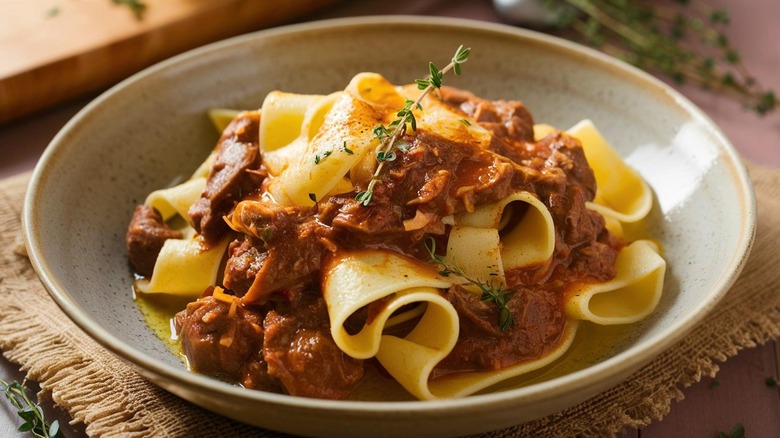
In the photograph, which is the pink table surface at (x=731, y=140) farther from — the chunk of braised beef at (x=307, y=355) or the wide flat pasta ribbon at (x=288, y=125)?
the wide flat pasta ribbon at (x=288, y=125)

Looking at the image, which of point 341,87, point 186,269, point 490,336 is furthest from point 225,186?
point 341,87

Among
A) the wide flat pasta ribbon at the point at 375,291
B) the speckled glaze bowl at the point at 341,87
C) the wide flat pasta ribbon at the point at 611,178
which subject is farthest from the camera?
the wide flat pasta ribbon at the point at 611,178

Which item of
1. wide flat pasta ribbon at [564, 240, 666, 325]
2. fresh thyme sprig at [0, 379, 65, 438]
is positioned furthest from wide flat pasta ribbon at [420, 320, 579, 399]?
fresh thyme sprig at [0, 379, 65, 438]

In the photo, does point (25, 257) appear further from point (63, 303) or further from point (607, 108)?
point (607, 108)

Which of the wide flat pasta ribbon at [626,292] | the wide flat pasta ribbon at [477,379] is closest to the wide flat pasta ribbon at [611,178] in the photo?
Answer: the wide flat pasta ribbon at [626,292]

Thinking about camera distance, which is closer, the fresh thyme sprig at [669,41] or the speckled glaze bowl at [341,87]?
the speckled glaze bowl at [341,87]

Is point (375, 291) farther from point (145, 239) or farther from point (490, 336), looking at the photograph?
point (145, 239)

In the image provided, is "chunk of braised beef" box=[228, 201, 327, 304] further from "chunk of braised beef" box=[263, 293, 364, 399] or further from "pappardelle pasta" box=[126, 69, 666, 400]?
"chunk of braised beef" box=[263, 293, 364, 399]
